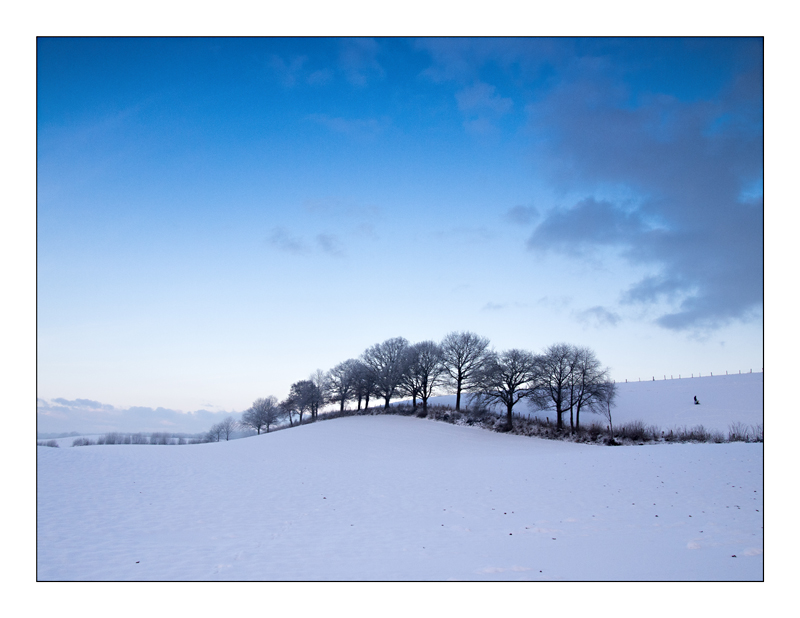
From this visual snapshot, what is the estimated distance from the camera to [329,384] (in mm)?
60375

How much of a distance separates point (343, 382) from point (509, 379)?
24907 millimetres

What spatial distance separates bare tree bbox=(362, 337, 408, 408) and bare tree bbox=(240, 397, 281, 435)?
984 inches

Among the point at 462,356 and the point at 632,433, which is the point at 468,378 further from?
the point at 632,433

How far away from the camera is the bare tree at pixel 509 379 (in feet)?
138

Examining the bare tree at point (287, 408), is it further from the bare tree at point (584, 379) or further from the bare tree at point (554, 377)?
the bare tree at point (584, 379)

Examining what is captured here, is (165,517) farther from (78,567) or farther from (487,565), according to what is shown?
(487,565)

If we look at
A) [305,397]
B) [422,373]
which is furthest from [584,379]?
[305,397]

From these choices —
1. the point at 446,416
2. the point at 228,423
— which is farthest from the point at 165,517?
the point at 228,423

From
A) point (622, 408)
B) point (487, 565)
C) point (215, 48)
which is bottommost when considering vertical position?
point (622, 408)

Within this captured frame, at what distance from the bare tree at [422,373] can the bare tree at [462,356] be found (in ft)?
3.34

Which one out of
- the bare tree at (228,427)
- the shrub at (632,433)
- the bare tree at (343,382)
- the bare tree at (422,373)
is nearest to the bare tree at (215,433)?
the bare tree at (228,427)

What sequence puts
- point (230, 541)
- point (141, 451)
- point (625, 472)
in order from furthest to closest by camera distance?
point (141, 451) → point (625, 472) → point (230, 541)

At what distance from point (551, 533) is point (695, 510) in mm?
4304

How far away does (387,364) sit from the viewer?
177ft
